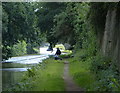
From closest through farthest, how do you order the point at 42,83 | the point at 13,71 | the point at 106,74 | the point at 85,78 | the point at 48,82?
the point at 106,74 < the point at 42,83 < the point at 48,82 < the point at 85,78 < the point at 13,71

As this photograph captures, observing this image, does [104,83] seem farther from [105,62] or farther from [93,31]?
[93,31]

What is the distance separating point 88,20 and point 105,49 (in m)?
2.91

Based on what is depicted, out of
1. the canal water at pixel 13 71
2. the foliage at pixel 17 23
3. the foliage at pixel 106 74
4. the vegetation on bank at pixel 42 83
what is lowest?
the canal water at pixel 13 71

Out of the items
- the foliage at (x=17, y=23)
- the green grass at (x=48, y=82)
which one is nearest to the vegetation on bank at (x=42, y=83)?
the green grass at (x=48, y=82)

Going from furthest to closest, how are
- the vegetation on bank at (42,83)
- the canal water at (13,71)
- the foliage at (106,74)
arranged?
the canal water at (13,71), the vegetation on bank at (42,83), the foliage at (106,74)

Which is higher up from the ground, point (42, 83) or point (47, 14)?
point (47, 14)

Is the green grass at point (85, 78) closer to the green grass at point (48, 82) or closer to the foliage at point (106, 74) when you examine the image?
the foliage at point (106, 74)

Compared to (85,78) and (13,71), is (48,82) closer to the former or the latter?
(85,78)

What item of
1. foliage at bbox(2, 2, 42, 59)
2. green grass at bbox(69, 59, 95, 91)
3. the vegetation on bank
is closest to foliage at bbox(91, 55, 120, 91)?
green grass at bbox(69, 59, 95, 91)

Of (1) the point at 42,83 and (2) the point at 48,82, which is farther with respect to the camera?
(2) the point at 48,82

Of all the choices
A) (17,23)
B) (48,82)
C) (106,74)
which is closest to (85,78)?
(48,82)

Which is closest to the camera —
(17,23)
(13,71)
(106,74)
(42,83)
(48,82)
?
(106,74)

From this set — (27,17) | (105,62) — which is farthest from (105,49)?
(27,17)

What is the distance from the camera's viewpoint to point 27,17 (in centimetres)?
4816
